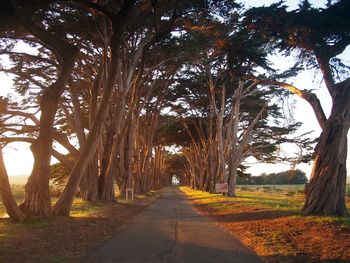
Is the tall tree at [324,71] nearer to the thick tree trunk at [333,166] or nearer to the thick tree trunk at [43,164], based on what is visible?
the thick tree trunk at [333,166]

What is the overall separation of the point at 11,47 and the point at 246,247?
1390 centimetres

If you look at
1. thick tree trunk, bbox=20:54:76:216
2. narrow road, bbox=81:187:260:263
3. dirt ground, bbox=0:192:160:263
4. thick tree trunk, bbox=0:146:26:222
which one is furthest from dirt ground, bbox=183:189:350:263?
thick tree trunk, bbox=0:146:26:222

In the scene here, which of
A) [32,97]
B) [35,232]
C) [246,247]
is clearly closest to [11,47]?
[32,97]

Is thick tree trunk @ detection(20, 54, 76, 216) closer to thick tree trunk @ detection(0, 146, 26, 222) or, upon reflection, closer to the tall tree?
thick tree trunk @ detection(0, 146, 26, 222)

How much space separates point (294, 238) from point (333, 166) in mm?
4119

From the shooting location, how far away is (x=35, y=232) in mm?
12078

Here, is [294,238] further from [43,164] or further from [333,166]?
[43,164]

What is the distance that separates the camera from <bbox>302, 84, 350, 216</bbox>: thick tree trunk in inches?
581

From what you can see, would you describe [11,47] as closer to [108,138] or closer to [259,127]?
[108,138]

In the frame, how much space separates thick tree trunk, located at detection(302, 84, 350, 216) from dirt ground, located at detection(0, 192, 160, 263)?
6.53 meters

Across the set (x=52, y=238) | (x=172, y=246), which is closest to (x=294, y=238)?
(x=172, y=246)

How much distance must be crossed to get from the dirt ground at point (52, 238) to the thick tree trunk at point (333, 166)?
21.4 ft

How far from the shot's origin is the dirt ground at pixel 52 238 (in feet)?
30.8

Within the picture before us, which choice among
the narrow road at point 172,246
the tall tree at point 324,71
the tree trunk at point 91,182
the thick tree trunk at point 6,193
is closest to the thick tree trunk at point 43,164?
the thick tree trunk at point 6,193
